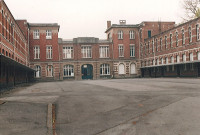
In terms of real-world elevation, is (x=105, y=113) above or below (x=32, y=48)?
below

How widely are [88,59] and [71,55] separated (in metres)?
3.57

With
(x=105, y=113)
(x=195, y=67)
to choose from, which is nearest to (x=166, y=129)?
(x=105, y=113)

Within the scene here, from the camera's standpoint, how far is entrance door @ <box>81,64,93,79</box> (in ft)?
156

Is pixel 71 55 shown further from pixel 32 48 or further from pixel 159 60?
pixel 159 60

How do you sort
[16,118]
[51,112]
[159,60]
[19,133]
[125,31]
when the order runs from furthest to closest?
[125,31], [159,60], [51,112], [16,118], [19,133]

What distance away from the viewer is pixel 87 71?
157 ft

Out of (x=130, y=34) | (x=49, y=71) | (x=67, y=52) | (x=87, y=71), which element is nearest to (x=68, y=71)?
(x=49, y=71)

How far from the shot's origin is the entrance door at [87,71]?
47625 millimetres

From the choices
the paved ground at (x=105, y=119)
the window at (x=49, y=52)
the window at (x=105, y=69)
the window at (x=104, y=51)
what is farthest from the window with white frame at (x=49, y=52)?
the paved ground at (x=105, y=119)

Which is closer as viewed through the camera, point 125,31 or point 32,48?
point 32,48

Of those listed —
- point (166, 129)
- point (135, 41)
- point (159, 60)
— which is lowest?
point (166, 129)

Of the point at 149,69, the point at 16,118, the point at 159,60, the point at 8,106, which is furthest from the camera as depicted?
the point at 149,69

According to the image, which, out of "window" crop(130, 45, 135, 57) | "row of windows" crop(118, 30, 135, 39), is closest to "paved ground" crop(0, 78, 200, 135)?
"row of windows" crop(118, 30, 135, 39)

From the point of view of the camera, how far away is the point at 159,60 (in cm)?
4219
